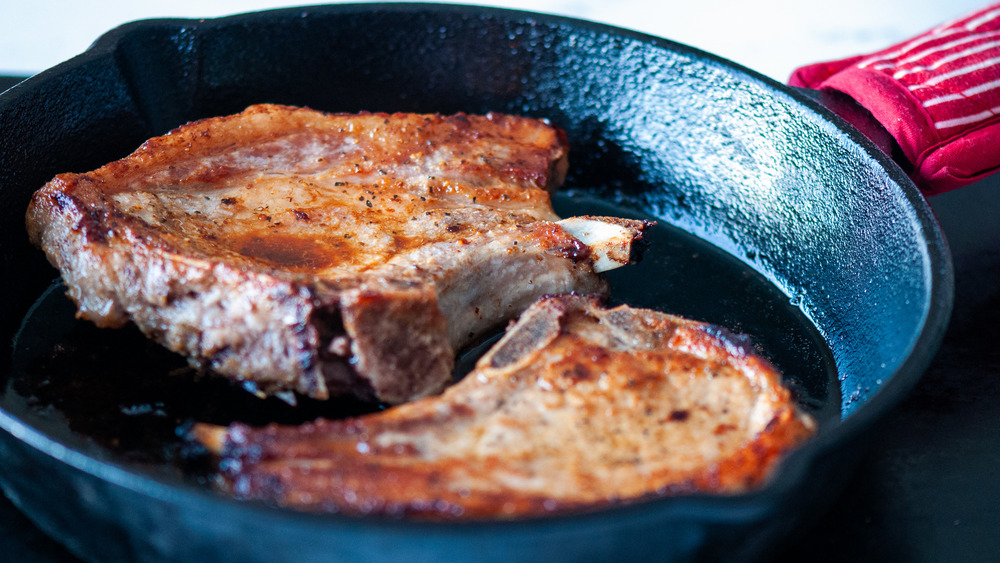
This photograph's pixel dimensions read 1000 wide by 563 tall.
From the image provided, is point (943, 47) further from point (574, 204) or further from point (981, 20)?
point (574, 204)

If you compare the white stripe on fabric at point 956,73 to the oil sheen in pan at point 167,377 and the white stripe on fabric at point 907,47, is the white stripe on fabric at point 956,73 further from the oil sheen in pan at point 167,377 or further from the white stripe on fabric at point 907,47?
the oil sheen in pan at point 167,377

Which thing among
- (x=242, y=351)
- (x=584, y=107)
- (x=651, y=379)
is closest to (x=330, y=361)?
(x=242, y=351)

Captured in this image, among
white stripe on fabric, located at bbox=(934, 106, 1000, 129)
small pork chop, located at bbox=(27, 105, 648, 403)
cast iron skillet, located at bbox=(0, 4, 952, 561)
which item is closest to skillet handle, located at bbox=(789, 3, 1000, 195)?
white stripe on fabric, located at bbox=(934, 106, 1000, 129)

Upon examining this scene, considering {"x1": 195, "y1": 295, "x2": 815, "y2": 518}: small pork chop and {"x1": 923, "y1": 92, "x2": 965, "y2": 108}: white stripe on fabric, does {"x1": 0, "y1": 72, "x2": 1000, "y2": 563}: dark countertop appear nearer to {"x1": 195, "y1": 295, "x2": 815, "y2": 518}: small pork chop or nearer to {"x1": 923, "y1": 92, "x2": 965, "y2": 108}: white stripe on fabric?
{"x1": 195, "y1": 295, "x2": 815, "y2": 518}: small pork chop

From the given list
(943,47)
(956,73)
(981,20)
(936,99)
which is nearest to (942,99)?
(936,99)

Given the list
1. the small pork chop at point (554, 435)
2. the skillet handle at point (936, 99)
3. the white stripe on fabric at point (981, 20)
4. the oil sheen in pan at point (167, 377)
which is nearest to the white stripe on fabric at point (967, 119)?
the skillet handle at point (936, 99)

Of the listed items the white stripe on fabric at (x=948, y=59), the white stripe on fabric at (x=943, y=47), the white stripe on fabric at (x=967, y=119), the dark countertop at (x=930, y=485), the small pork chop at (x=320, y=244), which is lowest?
the dark countertop at (x=930, y=485)
